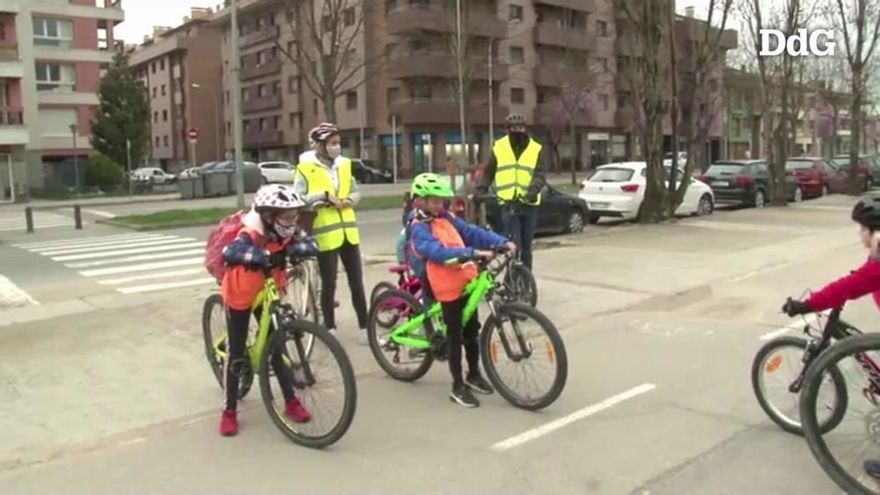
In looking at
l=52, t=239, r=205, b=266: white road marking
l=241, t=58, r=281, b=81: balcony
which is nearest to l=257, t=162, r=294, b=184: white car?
l=241, t=58, r=281, b=81: balcony

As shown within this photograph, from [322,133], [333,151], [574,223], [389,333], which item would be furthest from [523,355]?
[574,223]

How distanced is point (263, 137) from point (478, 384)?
223ft

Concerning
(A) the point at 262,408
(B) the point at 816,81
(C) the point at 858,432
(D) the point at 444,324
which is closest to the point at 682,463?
(C) the point at 858,432

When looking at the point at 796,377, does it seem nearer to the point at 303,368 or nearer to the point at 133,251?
the point at 303,368

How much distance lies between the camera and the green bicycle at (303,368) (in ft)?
14.6

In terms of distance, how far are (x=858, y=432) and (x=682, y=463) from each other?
33.1 inches

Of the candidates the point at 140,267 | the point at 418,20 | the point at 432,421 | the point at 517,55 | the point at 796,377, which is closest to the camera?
the point at 796,377

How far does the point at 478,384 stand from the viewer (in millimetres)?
5473

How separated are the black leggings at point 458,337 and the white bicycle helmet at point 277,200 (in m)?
1.21

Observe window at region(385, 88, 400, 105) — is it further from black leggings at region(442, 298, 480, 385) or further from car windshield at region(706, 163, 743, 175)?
black leggings at region(442, 298, 480, 385)

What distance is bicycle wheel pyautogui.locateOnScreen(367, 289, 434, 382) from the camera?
577 centimetres

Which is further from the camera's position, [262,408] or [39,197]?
[39,197]

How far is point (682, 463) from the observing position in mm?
4219

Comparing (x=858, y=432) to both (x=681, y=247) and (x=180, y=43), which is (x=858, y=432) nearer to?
(x=681, y=247)
